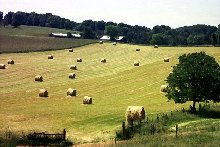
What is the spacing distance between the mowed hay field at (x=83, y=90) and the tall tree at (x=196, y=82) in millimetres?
3032

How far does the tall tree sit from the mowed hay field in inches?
119

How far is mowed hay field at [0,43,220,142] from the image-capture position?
3675 cm

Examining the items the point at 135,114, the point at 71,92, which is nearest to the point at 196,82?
the point at 135,114

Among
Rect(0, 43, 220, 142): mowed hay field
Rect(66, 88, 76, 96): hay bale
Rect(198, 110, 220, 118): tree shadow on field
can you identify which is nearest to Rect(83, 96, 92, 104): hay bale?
Rect(0, 43, 220, 142): mowed hay field

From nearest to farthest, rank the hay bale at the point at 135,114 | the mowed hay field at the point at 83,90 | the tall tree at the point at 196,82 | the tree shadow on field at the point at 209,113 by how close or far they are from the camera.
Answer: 1. the mowed hay field at the point at 83,90
2. the tree shadow on field at the point at 209,113
3. the hay bale at the point at 135,114
4. the tall tree at the point at 196,82

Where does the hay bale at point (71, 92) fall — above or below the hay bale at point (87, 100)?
above

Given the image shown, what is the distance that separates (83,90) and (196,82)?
19.6 m

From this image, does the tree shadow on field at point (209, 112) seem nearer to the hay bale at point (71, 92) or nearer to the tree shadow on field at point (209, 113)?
the tree shadow on field at point (209, 113)

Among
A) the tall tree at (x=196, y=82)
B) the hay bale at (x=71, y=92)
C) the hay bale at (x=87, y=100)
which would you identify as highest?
the tall tree at (x=196, y=82)

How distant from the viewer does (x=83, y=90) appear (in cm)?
5556

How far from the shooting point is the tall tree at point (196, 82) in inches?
1567

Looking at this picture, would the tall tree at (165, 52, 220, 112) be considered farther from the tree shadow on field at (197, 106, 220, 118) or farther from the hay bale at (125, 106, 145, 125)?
the hay bale at (125, 106, 145, 125)

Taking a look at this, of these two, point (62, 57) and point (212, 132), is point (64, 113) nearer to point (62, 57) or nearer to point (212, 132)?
point (212, 132)

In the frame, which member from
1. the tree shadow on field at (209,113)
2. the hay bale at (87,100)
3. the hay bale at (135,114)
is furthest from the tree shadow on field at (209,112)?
the hay bale at (87,100)
